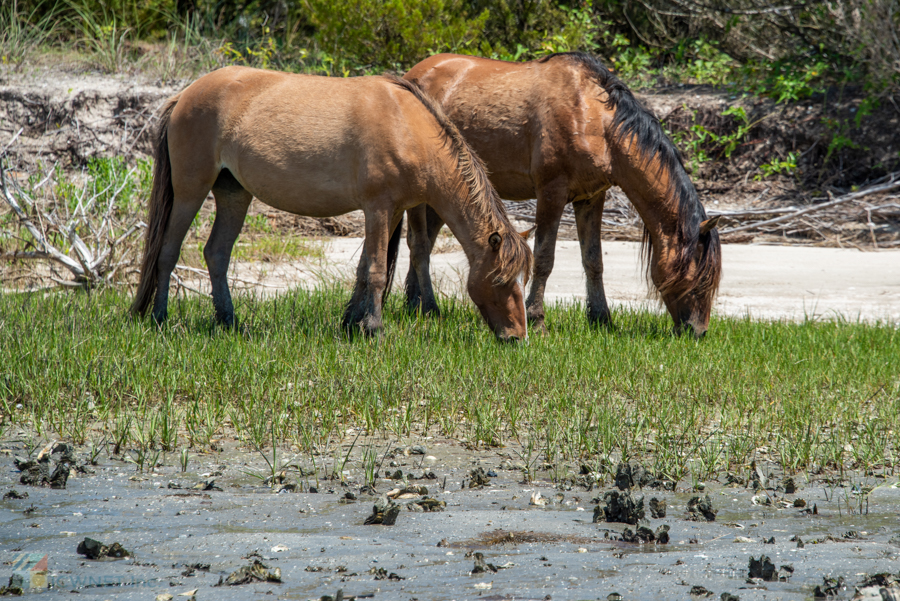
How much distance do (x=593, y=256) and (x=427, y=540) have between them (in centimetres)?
492

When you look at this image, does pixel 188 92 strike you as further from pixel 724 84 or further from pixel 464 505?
pixel 724 84

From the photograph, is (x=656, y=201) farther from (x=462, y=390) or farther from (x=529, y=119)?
(x=462, y=390)

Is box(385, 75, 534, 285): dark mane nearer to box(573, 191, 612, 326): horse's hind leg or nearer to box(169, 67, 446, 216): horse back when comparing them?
box(169, 67, 446, 216): horse back

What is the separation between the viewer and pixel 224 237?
6805 mm

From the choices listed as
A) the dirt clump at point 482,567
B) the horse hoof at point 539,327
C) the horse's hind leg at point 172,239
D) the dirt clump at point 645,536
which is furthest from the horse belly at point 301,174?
the dirt clump at point 482,567

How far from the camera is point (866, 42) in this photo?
Answer: 12.1 metres

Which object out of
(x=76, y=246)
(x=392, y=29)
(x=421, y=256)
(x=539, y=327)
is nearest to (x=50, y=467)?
(x=539, y=327)

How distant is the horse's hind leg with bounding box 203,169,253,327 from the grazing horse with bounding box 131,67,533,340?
0.92 ft

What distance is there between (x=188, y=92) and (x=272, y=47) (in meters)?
8.77

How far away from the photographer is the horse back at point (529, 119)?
6.81 m

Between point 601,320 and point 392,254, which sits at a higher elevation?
point 392,254

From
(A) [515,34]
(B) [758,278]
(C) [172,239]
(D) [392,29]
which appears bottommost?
(B) [758,278]

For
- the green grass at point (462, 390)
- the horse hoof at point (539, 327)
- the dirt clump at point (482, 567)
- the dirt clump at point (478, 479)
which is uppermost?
the horse hoof at point (539, 327)

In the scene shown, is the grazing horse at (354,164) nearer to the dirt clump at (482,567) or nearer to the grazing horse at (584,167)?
the grazing horse at (584,167)
